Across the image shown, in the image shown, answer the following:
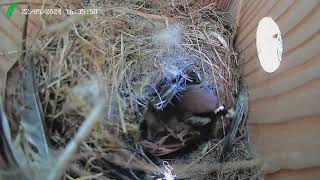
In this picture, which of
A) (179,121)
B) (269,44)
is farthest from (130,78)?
(269,44)

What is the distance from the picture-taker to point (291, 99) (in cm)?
69

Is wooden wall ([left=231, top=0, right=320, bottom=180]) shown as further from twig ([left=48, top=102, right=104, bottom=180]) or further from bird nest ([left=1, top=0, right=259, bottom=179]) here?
twig ([left=48, top=102, right=104, bottom=180])

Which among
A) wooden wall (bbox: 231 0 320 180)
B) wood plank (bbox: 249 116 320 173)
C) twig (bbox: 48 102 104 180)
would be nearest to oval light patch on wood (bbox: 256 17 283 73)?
wooden wall (bbox: 231 0 320 180)

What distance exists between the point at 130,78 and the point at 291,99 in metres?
0.30

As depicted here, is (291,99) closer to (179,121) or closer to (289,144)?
(289,144)

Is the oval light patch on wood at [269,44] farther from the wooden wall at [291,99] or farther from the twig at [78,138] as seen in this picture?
the twig at [78,138]

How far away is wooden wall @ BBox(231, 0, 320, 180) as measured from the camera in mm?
630

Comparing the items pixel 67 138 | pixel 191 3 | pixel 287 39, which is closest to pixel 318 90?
pixel 287 39

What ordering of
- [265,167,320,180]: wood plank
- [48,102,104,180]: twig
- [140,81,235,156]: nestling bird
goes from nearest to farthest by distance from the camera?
[48,102,104,180]: twig
[265,167,320,180]: wood plank
[140,81,235,156]: nestling bird

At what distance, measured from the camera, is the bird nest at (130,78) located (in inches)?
24.2

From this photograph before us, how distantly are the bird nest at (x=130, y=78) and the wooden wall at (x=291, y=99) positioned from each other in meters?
0.06

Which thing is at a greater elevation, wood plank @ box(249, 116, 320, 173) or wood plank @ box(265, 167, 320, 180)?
wood plank @ box(249, 116, 320, 173)

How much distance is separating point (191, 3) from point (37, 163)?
65 cm

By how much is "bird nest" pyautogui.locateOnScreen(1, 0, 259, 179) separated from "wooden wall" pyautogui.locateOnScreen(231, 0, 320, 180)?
0.06 metres
